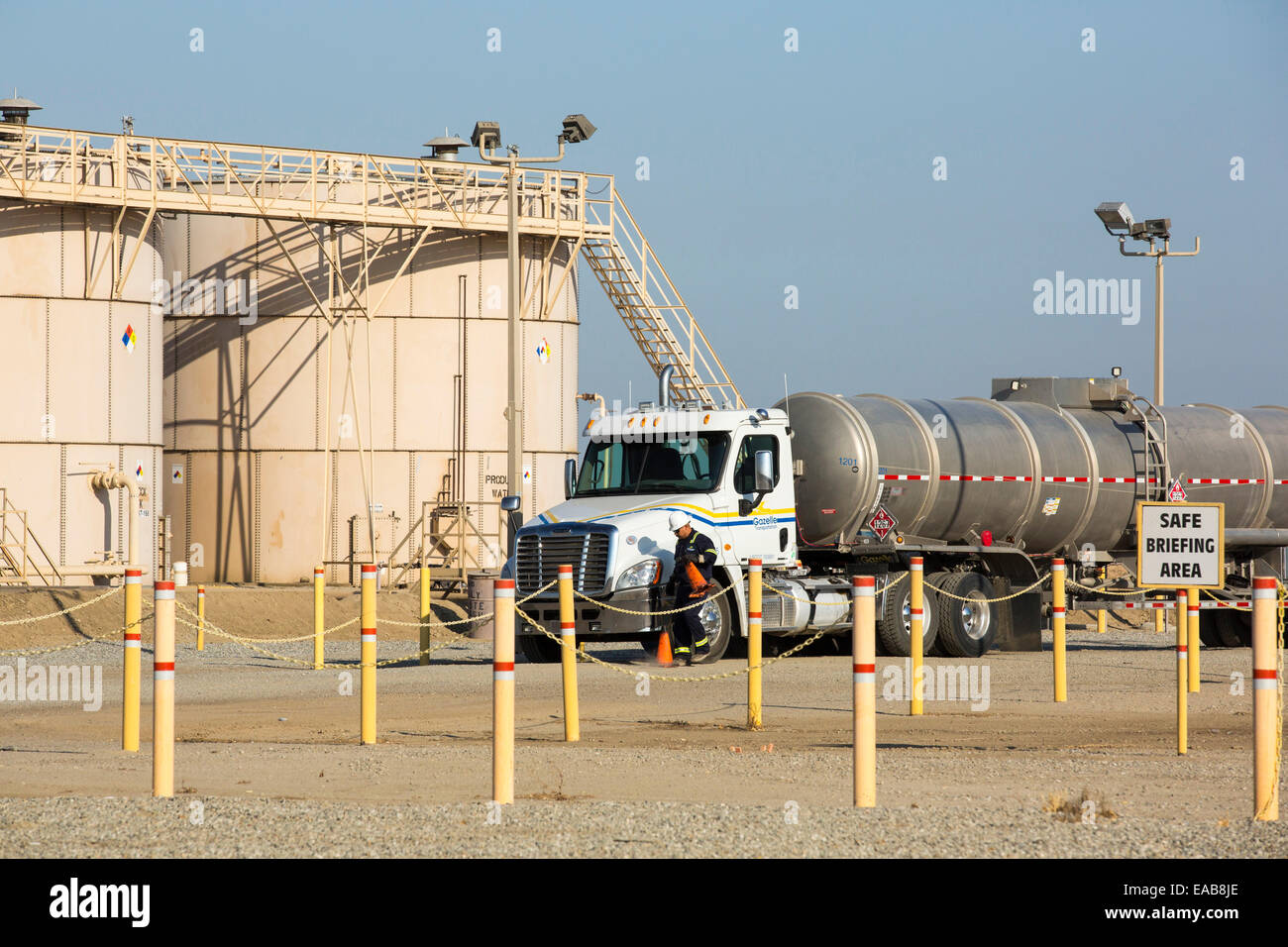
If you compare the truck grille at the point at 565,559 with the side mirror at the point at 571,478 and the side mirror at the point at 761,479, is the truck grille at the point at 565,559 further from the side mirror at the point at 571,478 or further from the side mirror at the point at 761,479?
the side mirror at the point at 761,479

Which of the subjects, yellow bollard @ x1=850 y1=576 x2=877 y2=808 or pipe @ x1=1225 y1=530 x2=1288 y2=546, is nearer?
yellow bollard @ x1=850 y1=576 x2=877 y2=808

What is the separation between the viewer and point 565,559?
21.4 metres

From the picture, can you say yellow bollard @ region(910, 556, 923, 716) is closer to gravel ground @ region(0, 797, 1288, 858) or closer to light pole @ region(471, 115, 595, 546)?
gravel ground @ region(0, 797, 1288, 858)

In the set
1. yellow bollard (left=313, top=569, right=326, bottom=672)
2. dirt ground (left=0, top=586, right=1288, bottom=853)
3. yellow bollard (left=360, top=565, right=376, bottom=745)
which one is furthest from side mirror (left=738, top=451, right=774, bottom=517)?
yellow bollard (left=360, top=565, right=376, bottom=745)

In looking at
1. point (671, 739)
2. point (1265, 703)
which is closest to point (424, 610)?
point (671, 739)

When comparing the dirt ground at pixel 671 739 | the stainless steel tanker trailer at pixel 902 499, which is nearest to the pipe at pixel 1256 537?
the stainless steel tanker trailer at pixel 902 499

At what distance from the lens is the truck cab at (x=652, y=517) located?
69.8 feet

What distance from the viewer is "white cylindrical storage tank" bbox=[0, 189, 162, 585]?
32.8m

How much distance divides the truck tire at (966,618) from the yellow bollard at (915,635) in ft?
18.7

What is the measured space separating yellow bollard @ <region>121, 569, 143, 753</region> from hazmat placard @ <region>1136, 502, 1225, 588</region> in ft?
24.8

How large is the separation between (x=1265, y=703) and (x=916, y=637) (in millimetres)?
7247

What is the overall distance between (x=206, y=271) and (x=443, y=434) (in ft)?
20.4

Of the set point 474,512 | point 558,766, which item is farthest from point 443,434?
point 558,766
